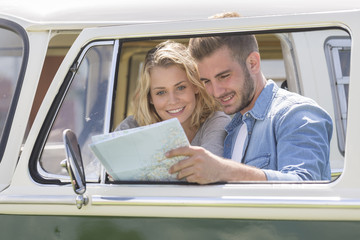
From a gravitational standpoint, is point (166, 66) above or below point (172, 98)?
above

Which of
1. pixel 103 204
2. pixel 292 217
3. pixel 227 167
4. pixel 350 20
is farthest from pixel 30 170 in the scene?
pixel 350 20

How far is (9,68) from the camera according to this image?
2395 mm

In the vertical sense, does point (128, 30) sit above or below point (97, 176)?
above

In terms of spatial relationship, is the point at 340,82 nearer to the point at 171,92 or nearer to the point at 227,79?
the point at 227,79

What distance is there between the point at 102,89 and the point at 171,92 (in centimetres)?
40

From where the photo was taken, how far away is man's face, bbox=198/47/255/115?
2.52m

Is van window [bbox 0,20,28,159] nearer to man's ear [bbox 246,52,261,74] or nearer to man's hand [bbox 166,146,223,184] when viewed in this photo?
man's hand [bbox 166,146,223,184]

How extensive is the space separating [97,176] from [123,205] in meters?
0.21

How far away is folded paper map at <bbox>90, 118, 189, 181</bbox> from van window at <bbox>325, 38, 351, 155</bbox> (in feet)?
3.96

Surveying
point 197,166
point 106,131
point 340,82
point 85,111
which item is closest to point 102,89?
point 85,111

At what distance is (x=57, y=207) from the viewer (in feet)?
6.68

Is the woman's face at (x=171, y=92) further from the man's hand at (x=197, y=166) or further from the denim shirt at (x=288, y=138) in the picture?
the man's hand at (x=197, y=166)

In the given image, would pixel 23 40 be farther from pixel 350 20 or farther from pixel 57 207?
pixel 350 20

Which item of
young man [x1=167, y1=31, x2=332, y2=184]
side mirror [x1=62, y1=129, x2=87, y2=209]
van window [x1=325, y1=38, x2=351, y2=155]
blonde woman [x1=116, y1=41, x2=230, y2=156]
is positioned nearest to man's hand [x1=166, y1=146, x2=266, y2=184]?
young man [x1=167, y1=31, x2=332, y2=184]
